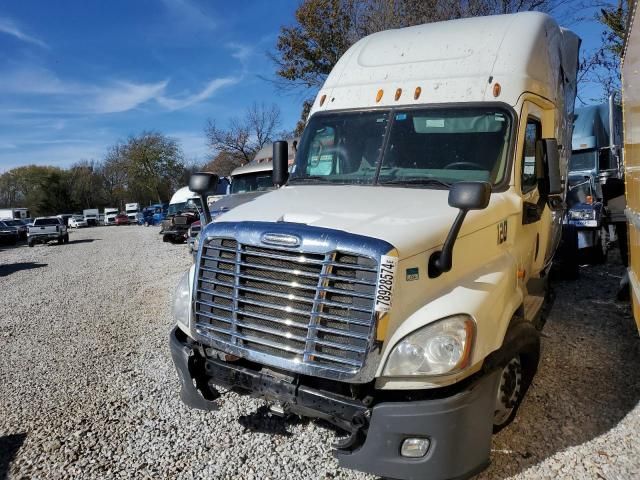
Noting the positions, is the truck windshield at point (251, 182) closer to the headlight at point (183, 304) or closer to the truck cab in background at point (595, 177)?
the truck cab in background at point (595, 177)

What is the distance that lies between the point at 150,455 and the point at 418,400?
7.04 ft

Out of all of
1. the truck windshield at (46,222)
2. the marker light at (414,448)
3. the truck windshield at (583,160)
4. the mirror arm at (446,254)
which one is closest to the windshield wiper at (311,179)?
the mirror arm at (446,254)

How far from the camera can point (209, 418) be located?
4.09 m

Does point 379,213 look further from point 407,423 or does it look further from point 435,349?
point 407,423

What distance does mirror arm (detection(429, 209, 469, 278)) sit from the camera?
2.78 meters

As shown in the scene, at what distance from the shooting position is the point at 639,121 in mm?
4113

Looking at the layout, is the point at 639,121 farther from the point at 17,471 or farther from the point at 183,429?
the point at 17,471

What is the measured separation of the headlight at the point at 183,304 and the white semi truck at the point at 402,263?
0.6 inches

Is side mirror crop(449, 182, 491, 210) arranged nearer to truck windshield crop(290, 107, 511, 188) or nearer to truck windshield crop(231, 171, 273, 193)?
truck windshield crop(290, 107, 511, 188)

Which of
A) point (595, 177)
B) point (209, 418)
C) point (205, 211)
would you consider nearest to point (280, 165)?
point (205, 211)

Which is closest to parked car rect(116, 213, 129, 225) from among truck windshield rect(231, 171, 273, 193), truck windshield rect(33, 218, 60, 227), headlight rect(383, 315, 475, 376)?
truck windshield rect(33, 218, 60, 227)

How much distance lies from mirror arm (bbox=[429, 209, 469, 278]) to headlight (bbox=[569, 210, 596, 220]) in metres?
6.61

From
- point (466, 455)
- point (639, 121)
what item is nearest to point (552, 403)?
point (466, 455)

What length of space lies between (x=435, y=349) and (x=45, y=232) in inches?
1223
